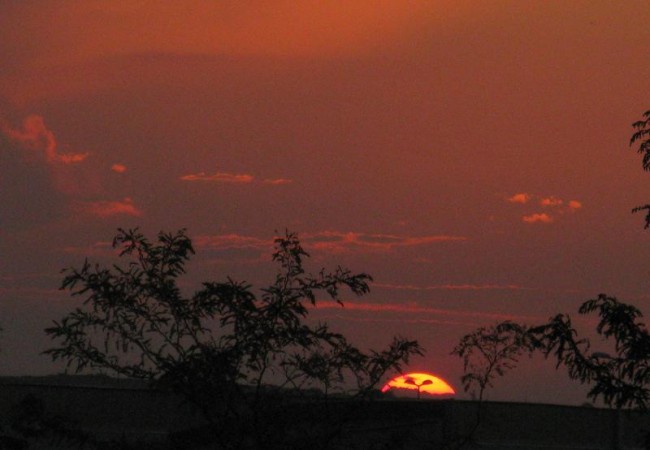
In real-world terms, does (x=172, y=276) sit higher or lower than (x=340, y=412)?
higher

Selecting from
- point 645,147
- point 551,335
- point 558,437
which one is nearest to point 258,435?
point 551,335

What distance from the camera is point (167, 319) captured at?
43.0 ft

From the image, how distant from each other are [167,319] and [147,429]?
23.0 ft

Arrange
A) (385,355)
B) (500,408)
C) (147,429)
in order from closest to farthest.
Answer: (385,355)
(147,429)
(500,408)

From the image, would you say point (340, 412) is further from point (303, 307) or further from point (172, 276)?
point (172, 276)

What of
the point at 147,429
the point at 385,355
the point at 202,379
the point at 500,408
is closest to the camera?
the point at 202,379

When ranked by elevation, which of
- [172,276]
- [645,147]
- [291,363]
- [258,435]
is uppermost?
[645,147]

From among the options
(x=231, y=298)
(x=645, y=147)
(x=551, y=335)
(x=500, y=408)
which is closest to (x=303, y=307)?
(x=231, y=298)

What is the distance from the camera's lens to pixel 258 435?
43.4 ft

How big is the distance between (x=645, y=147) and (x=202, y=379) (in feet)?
22.2

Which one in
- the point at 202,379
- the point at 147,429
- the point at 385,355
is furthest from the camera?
the point at 147,429

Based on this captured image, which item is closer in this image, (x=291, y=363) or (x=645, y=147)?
(x=291, y=363)

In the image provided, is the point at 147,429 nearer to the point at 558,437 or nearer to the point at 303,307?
the point at 303,307

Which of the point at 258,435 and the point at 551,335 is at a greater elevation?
the point at 551,335
